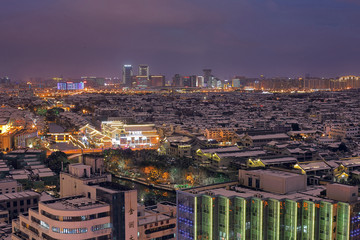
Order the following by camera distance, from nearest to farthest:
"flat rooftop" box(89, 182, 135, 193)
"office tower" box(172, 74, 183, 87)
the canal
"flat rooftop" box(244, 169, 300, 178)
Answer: "flat rooftop" box(89, 182, 135, 193)
"flat rooftop" box(244, 169, 300, 178)
the canal
"office tower" box(172, 74, 183, 87)

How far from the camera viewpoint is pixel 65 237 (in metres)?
4.86

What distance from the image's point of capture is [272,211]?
16.3 feet

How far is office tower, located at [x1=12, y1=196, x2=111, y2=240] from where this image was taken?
191 inches

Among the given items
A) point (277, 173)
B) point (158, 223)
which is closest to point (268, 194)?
point (277, 173)

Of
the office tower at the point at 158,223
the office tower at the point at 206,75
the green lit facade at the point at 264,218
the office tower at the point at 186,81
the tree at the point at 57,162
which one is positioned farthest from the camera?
the office tower at the point at 206,75

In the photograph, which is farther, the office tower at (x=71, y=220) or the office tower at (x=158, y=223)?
the office tower at (x=158, y=223)

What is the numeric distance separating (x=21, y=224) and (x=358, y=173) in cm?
726

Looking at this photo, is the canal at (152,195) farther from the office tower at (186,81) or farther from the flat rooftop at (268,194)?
the office tower at (186,81)

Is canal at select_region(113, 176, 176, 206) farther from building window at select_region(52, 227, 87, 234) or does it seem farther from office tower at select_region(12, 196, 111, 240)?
building window at select_region(52, 227, 87, 234)

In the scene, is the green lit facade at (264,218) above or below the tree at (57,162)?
above

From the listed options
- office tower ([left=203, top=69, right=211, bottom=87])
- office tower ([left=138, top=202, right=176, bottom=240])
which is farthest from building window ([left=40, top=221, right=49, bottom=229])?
office tower ([left=203, top=69, right=211, bottom=87])

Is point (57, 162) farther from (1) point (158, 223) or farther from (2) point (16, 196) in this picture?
(1) point (158, 223)

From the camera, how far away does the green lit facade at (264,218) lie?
187 inches

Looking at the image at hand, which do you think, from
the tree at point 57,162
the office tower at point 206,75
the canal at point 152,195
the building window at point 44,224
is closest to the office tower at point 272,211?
the building window at point 44,224
